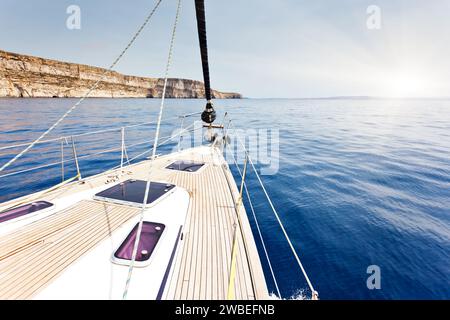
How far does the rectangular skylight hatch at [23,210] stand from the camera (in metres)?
2.92

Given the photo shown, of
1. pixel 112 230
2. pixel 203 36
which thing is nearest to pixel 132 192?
pixel 112 230

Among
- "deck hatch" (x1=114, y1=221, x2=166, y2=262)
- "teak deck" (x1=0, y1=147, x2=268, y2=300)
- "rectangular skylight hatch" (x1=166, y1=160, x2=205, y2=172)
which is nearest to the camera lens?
"teak deck" (x1=0, y1=147, x2=268, y2=300)

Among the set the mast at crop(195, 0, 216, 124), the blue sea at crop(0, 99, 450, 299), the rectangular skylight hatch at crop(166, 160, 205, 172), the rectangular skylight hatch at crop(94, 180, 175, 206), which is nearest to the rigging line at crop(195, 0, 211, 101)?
the mast at crop(195, 0, 216, 124)

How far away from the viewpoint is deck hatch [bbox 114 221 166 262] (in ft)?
7.39

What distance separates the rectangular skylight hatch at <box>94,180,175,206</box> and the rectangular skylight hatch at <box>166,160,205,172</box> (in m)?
1.48

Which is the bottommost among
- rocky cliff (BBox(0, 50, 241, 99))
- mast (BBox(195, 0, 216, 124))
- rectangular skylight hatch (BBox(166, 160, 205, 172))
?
rectangular skylight hatch (BBox(166, 160, 205, 172))

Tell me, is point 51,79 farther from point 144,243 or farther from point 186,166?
point 144,243

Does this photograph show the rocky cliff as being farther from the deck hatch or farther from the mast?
the deck hatch

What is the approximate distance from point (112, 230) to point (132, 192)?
1.13 m

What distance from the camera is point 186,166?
5863 millimetres

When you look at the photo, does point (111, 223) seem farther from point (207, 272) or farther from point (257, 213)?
point (257, 213)

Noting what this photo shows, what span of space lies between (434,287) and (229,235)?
12.3 ft

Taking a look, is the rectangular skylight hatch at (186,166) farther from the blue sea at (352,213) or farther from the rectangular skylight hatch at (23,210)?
the rectangular skylight hatch at (23,210)

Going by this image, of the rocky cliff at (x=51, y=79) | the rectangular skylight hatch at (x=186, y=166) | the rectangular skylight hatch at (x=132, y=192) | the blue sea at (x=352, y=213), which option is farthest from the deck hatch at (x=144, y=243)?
the rocky cliff at (x=51, y=79)
